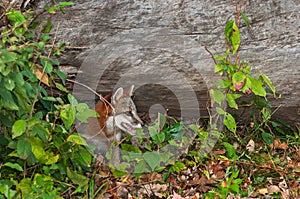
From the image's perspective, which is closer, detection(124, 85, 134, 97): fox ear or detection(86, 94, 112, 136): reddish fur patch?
detection(124, 85, 134, 97): fox ear

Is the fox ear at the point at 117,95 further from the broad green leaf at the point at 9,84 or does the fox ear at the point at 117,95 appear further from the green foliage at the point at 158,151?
the broad green leaf at the point at 9,84

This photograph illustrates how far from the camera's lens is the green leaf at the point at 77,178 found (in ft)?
9.82

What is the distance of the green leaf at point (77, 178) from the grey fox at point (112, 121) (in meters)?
0.42

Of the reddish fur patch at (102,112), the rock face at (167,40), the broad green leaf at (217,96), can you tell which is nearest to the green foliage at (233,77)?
the broad green leaf at (217,96)

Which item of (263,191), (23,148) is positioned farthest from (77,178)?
(263,191)

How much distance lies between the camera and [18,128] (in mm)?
2629

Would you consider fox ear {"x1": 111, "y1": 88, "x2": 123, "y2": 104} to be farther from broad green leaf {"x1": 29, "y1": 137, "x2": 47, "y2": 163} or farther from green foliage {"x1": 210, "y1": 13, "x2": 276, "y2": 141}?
broad green leaf {"x1": 29, "y1": 137, "x2": 47, "y2": 163}

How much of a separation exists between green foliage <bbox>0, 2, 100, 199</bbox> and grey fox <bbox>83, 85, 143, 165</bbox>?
409mm

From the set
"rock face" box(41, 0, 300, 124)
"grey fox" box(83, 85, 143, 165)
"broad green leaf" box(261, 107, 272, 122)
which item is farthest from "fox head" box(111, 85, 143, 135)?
"broad green leaf" box(261, 107, 272, 122)

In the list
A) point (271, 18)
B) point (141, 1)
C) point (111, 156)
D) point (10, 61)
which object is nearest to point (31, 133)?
point (10, 61)

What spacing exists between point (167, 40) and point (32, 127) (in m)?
0.98

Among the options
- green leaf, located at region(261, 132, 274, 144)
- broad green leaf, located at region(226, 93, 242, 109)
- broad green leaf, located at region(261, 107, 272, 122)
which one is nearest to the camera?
broad green leaf, located at region(226, 93, 242, 109)

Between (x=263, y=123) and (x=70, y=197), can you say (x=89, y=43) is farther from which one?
(x=263, y=123)

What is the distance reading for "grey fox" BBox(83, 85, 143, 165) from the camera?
11.5 ft
